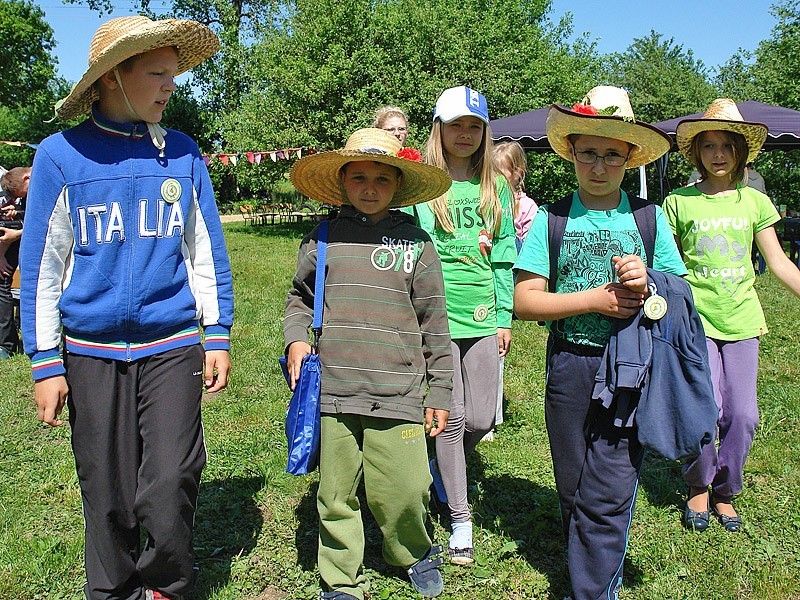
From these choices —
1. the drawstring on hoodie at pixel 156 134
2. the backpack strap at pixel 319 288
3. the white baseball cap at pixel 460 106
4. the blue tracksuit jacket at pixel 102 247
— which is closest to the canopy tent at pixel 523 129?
the white baseball cap at pixel 460 106

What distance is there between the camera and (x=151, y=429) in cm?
276

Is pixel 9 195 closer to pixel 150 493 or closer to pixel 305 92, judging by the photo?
pixel 150 493

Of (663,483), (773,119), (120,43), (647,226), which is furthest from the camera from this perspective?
(773,119)

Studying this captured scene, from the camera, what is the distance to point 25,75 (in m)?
37.8

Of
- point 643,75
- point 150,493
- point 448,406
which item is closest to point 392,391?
point 448,406

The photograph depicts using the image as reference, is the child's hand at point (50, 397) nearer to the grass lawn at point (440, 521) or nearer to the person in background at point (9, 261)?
the grass lawn at point (440, 521)

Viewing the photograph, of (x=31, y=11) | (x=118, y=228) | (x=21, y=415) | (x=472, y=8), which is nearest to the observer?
(x=118, y=228)

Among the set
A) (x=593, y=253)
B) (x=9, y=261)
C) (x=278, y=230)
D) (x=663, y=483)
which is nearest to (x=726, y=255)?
(x=593, y=253)

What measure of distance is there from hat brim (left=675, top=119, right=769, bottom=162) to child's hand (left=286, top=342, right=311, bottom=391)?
2171 millimetres

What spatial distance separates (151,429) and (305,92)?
703 inches

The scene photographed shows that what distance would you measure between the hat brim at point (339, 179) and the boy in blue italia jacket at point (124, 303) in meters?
0.50

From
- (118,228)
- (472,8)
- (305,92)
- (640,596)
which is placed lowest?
(640,596)

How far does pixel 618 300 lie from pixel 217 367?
5.33 ft

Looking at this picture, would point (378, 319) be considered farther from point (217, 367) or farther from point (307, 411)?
point (217, 367)
